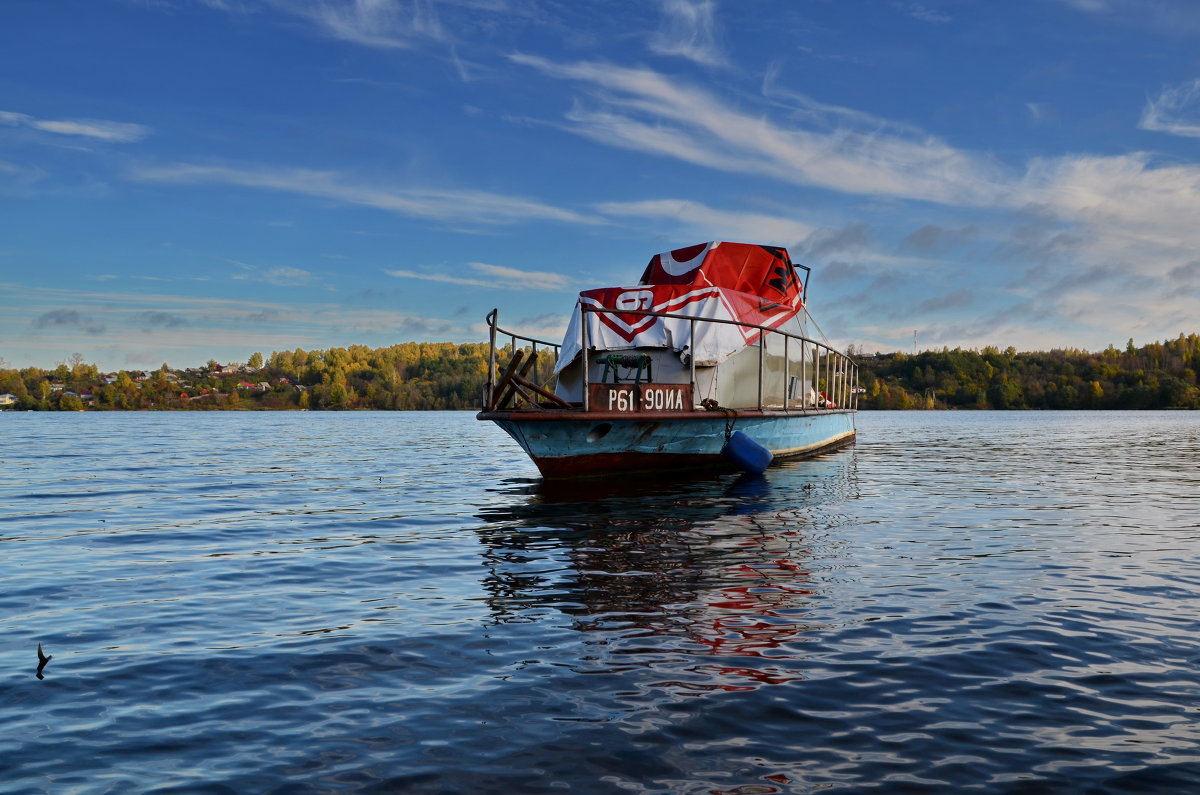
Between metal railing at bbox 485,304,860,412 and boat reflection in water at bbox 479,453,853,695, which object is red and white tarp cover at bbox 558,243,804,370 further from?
boat reflection in water at bbox 479,453,853,695

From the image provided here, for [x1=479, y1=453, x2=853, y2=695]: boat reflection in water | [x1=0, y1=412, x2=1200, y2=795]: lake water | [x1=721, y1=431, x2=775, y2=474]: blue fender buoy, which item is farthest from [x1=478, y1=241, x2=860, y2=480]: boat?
[x1=0, y1=412, x2=1200, y2=795]: lake water

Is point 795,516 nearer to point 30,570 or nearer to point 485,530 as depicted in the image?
point 485,530

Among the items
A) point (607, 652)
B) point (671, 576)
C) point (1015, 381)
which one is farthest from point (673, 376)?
point (1015, 381)

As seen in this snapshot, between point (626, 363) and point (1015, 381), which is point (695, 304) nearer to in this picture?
point (626, 363)

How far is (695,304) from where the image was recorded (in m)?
21.4

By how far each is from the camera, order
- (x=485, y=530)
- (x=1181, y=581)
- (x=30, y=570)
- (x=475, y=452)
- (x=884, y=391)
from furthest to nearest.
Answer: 1. (x=884, y=391)
2. (x=475, y=452)
3. (x=485, y=530)
4. (x=30, y=570)
5. (x=1181, y=581)

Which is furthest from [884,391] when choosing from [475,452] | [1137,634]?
[1137,634]

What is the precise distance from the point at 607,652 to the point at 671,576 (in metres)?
3.10

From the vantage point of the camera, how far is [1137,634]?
728 cm

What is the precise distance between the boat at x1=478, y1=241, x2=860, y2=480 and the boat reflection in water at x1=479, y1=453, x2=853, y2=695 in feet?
4.17

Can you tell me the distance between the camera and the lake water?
15.5ft

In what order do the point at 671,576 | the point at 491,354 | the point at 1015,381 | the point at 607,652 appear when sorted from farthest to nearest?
the point at 1015,381
the point at 491,354
the point at 671,576
the point at 607,652

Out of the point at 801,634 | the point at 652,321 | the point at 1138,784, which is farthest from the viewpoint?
the point at 652,321

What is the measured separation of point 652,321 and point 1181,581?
13013 millimetres
